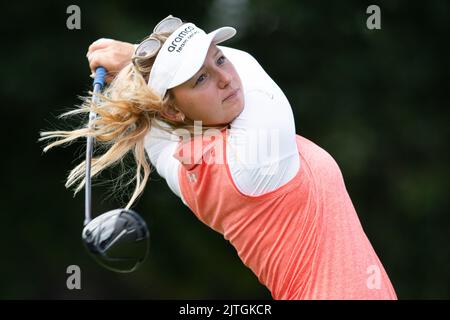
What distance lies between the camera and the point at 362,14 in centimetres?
846

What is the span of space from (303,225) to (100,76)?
0.87 meters

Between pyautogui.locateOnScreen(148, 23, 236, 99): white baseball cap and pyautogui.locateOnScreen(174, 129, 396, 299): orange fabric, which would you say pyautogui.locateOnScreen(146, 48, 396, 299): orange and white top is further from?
pyautogui.locateOnScreen(148, 23, 236, 99): white baseball cap

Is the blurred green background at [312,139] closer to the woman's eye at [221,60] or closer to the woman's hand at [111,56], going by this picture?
the woman's hand at [111,56]

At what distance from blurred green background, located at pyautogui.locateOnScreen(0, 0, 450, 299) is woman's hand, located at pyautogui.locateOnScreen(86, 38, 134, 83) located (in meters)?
4.67

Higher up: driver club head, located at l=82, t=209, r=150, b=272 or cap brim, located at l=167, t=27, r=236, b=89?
cap brim, located at l=167, t=27, r=236, b=89

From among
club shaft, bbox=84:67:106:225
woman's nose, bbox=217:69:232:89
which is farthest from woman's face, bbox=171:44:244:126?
club shaft, bbox=84:67:106:225

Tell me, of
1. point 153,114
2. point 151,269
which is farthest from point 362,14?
point 153,114

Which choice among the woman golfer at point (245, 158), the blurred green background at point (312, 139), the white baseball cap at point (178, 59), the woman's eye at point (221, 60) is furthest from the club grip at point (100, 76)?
the blurred green background at point (312, 139)

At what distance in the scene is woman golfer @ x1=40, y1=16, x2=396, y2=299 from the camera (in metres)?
3.07

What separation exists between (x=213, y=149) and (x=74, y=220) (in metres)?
5.74

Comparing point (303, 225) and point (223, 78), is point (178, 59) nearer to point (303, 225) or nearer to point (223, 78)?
point (223, 78)

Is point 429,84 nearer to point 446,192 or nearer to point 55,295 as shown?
point 446,192

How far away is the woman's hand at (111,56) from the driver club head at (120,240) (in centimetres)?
61

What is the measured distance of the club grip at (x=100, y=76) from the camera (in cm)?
342
